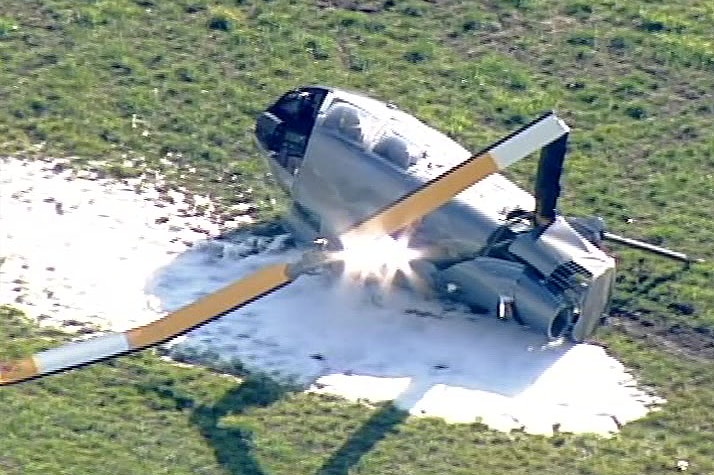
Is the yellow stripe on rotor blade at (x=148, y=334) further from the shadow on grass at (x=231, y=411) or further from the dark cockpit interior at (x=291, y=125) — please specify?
the dark cockpit interior at (x=291, y=125)

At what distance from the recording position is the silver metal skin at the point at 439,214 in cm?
3212

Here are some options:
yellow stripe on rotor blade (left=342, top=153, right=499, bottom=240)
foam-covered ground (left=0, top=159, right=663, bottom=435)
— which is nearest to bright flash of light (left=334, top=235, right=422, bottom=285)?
foam-covered ground (left=0, top=159, right=663, bottom=435)

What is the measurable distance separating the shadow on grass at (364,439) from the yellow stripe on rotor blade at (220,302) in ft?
8.43

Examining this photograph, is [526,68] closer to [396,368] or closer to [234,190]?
[234,190]

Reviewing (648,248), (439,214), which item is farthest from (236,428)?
(648,248)

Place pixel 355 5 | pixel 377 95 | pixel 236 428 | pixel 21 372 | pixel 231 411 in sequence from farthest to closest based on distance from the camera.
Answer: pixel 355 5 → pixel 377 95 → pixel 231 411 → pixel 236 428 → pixel 21 372

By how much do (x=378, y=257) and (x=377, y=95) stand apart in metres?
8.65

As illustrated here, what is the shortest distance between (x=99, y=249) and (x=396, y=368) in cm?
644

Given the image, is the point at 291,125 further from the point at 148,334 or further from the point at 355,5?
the point at 355,5

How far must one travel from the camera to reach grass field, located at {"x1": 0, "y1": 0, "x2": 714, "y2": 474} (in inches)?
1165

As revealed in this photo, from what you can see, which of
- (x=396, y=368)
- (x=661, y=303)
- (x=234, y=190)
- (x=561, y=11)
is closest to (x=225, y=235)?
(x=234, y=190)

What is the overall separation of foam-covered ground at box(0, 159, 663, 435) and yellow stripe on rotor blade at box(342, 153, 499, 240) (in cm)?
227

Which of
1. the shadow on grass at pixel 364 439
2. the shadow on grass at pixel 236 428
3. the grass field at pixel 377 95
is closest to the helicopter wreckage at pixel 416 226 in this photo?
the grass field at pixel 377 95

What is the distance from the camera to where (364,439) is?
2992cm
